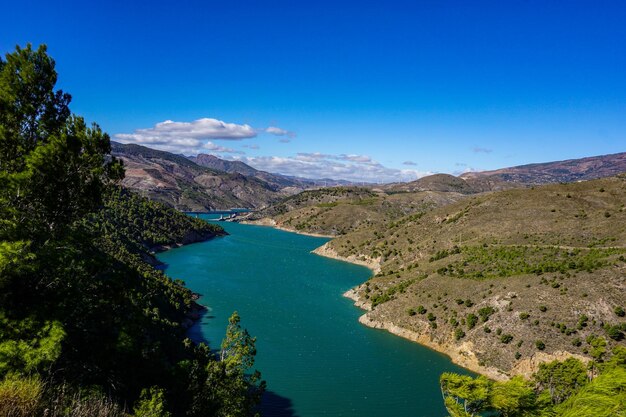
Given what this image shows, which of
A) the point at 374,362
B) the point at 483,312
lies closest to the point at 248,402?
the point at 374,362

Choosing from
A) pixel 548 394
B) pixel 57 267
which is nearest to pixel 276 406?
pixel 548 394

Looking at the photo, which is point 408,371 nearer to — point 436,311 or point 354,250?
point 436,311

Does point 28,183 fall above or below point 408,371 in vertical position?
above

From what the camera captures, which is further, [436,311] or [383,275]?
[383,275]

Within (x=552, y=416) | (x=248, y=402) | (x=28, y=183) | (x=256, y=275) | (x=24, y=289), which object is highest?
(x=28, y=183)

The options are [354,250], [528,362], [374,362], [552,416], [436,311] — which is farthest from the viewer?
[354,250]

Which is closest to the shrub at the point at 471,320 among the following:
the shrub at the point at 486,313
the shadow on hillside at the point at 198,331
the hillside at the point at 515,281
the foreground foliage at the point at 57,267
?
the hillside at the point at 515,281

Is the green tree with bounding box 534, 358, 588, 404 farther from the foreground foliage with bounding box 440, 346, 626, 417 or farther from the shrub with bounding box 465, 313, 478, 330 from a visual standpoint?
the shrub with bounding box 465, 313, 478, 330

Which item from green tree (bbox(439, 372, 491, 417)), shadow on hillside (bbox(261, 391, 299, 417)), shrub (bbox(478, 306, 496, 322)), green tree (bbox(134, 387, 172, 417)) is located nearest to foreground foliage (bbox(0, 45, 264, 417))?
green tree (bbox(134, 387, 172, 417))
